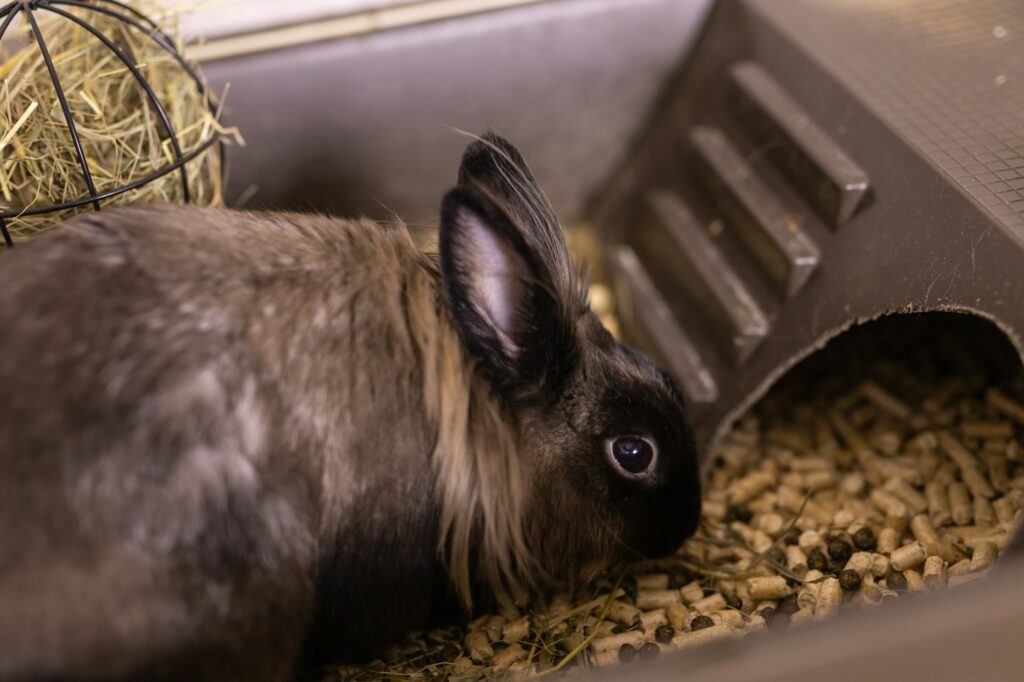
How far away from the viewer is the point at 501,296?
1.59 m

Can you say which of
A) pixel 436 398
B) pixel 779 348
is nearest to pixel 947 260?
pixel 779 348

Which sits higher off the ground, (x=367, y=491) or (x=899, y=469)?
(x=367, y=491)

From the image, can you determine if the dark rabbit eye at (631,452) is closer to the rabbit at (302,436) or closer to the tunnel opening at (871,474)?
the rabbit at (302,436)

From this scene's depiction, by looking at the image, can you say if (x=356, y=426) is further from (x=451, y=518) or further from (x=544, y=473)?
(x=544, y=473)

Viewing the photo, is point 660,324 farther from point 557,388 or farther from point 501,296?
point 501,296

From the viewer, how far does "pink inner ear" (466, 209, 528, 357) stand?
1554 millimetres

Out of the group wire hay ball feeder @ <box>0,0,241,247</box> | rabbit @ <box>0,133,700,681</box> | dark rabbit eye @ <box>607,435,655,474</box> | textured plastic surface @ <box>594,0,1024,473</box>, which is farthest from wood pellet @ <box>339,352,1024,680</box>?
wire hay ball feeder @ <box>0,0,241,247</box>

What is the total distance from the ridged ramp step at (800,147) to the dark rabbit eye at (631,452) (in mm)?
687

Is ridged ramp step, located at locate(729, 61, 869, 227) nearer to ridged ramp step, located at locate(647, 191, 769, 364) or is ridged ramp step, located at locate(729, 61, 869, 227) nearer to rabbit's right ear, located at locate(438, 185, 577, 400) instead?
ridged ramp step, located at locate(647, 191, 769, 364)

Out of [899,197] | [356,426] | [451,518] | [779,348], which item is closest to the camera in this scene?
[356,426]

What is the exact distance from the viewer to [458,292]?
1.57 m

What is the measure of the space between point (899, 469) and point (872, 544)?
Result: 278 mm

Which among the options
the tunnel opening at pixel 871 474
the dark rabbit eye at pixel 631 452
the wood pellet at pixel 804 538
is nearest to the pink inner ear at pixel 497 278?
the dark rabbit eye at pixel 631 452

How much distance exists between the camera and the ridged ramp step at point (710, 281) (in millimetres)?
2244
